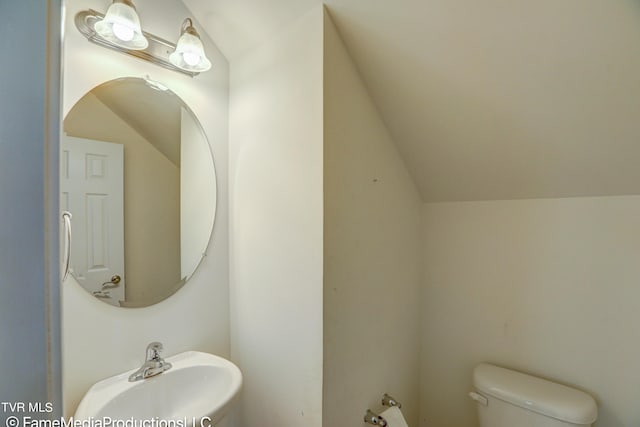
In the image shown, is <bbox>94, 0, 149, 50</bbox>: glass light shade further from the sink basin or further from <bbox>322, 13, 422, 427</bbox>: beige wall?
the sink basin

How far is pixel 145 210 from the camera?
113 cm

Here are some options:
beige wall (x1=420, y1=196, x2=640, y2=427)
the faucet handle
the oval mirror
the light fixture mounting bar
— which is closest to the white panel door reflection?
the oval mirror

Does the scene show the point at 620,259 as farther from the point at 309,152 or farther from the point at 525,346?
the point at 309,152

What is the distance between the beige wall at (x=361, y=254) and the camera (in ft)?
3.20

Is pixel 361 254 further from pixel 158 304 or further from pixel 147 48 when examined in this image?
pixel 147 48

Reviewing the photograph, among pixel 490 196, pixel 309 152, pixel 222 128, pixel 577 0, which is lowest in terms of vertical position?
pixel 490 196

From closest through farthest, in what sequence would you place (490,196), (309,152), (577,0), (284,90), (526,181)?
(577,0) → (309,152) → (284,90) → (526,181) → (490,196)

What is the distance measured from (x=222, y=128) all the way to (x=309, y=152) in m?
0.56

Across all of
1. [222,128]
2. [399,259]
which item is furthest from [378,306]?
[222,128]

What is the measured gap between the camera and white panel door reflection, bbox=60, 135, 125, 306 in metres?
0.95

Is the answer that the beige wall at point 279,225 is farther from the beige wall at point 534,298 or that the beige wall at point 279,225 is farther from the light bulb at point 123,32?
the beige wall at point 534,298

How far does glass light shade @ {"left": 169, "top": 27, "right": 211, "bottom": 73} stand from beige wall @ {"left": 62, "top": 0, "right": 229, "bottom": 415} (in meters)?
0.09

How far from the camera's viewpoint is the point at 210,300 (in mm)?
1273

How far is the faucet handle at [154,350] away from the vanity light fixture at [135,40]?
104 centimetres
